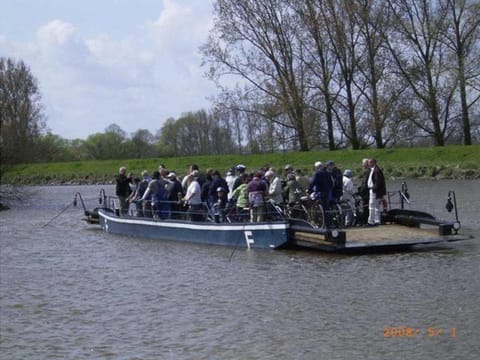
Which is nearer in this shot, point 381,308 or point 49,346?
point 49,346

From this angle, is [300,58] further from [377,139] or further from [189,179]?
[189,179]

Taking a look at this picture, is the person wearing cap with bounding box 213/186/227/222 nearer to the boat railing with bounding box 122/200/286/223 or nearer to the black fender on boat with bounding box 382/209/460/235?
the boat railing with bounding box 122/200/286/223

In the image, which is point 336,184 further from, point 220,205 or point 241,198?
point 220,205

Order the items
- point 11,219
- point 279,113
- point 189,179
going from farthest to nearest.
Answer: point 279,113 < point 11,219 < point 189,179

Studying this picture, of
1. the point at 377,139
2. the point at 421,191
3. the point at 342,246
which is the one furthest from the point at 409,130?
the point at 342,246

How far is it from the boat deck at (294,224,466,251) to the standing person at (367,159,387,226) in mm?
Answer: 1115

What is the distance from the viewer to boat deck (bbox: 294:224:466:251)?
19797mm

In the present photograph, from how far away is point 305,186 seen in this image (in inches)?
878

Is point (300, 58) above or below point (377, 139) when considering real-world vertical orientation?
above

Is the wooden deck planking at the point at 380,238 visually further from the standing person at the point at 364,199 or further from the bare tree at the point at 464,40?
the bare tree at the point at 464,40

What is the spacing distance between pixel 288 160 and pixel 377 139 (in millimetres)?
6316

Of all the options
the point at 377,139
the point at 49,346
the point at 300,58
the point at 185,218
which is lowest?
the point at 49,346

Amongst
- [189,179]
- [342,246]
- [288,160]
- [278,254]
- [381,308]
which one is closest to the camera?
[381,308]
